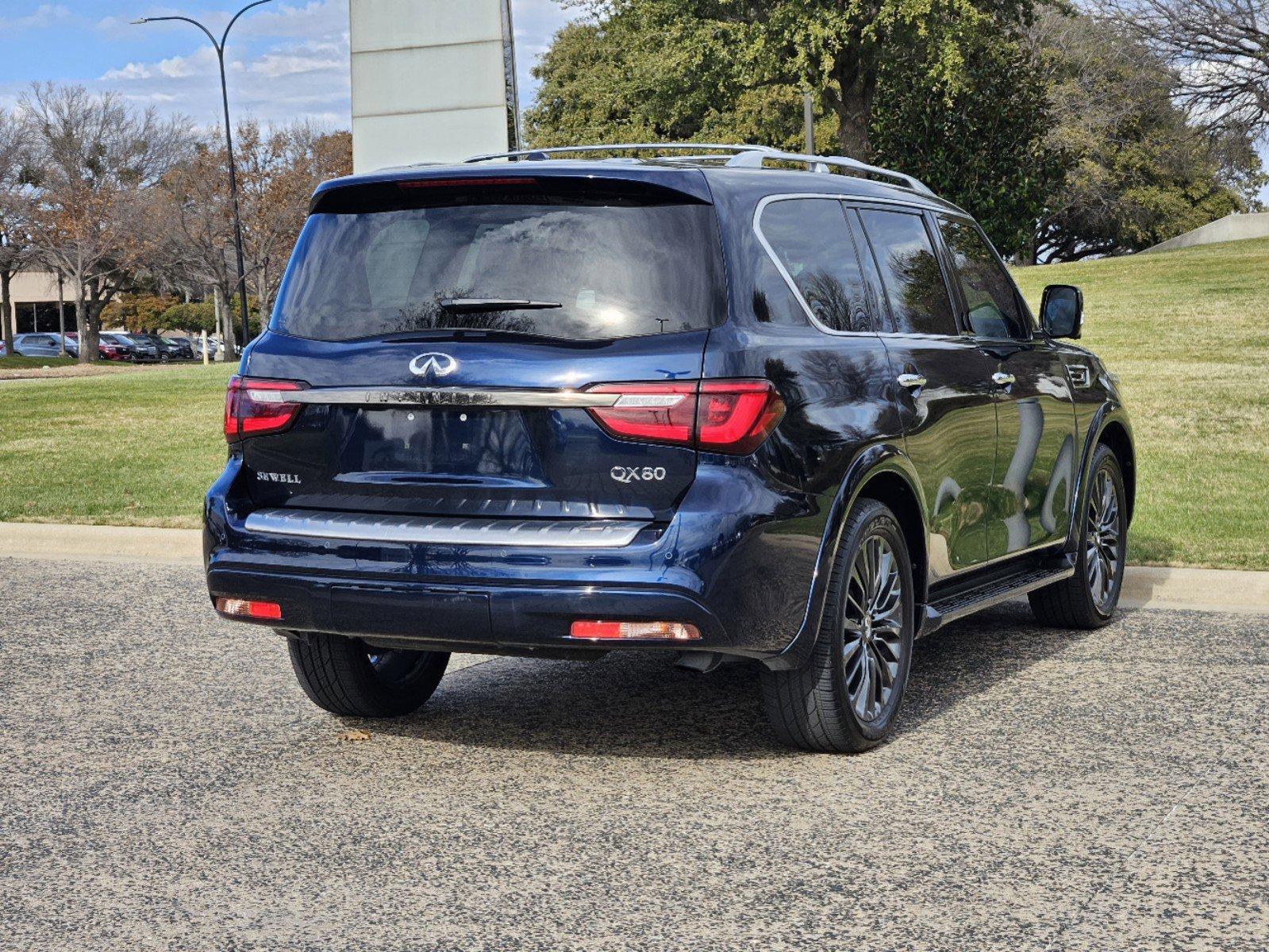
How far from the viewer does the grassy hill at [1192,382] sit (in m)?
10.4

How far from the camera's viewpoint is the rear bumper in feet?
15.5

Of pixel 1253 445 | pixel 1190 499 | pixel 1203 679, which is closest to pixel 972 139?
pixel 1253 445

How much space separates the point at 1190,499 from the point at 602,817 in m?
8.17

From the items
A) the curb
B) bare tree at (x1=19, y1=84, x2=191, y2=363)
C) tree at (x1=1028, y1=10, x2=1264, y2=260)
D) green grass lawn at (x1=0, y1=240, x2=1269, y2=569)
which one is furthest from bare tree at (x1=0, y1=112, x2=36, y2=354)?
the curb

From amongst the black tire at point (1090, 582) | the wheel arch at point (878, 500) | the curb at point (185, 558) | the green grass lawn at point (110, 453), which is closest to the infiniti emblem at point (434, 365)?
the wheel arch at point (878, 500)

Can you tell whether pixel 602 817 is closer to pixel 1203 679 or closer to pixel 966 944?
pixel 966 944

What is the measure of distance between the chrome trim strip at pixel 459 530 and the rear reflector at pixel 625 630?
232 mm

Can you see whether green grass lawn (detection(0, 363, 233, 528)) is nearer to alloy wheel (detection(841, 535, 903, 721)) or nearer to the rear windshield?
the rear windshield

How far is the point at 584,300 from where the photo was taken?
4945mm

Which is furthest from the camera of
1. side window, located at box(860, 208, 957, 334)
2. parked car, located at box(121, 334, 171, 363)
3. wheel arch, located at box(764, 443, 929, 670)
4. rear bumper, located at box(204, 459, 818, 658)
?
parked car, located at box(121, 334, 171, 363)

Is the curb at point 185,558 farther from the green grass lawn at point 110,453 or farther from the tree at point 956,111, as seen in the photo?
the tree at point 956,111

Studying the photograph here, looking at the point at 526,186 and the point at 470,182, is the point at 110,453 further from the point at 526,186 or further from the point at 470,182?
the point at 526,186

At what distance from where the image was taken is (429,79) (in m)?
19.9

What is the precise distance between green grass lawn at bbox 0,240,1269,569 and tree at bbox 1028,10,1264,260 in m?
13.1
